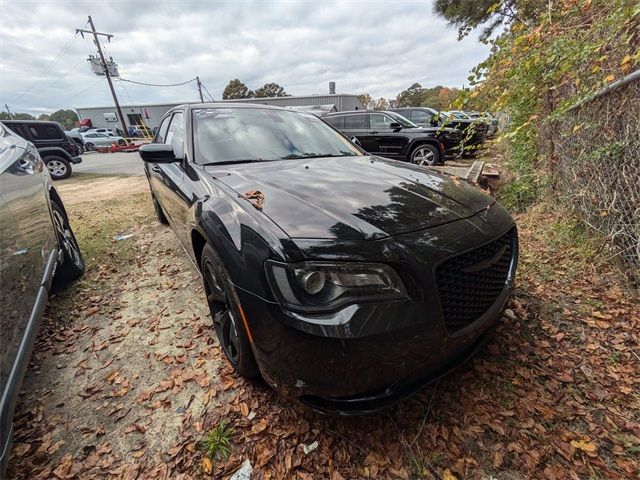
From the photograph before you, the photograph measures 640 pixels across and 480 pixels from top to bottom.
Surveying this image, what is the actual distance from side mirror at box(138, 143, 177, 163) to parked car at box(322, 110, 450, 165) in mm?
5834

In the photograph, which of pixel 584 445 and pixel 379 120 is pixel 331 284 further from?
pixel 379 120

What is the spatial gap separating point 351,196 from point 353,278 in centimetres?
60

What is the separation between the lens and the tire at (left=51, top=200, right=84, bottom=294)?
3014 mm

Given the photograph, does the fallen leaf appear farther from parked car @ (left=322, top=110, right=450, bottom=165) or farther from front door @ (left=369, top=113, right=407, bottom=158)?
front door @ (left=369, top=113, right=407, bottom=158)

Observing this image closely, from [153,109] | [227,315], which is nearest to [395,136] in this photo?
[227,315]

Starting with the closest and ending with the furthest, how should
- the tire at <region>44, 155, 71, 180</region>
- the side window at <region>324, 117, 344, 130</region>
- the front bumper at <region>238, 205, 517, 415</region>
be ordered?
the front bumper at <region>238, 205, 517, 415</region>, the side window at <region>324, 117, 344, 130</region>, the tire at <region>44, 155, 71, 180</region>

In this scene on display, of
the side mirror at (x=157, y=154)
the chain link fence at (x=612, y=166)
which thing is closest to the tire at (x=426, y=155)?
the chain link fence at (x=612, y=166)

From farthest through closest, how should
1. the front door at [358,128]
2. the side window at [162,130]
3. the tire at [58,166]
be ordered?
the tire at [58,166] → the front door at [358,128] → the side window at [162,130]

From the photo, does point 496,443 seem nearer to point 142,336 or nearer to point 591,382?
point 591,382

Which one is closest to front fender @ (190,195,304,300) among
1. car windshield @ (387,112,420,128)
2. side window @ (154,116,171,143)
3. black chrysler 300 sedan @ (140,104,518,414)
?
black chrysler 300 sedan @ (140,104,518,414)

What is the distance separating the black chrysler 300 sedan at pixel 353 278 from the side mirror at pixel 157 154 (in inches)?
26.2

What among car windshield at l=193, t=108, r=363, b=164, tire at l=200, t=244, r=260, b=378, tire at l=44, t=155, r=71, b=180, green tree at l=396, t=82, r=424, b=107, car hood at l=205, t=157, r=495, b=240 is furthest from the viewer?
green tree at l=396, t=82, r=424, b=107

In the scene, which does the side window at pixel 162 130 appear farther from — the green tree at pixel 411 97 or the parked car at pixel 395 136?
the green tree at pixel 411 97

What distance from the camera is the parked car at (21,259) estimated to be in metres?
1.43
